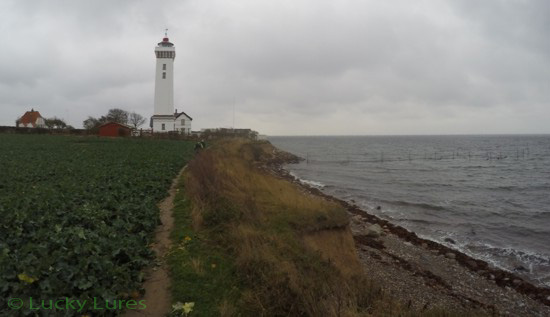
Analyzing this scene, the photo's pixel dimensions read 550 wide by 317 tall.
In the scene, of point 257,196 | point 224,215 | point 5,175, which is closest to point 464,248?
point 257,196

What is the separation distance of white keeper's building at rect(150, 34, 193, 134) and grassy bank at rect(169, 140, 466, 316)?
50601 mm

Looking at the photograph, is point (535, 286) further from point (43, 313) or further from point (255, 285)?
point (43, 313)

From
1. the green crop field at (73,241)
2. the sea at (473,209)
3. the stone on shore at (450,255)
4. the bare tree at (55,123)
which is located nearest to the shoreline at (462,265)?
the stone on shore at (450,255)

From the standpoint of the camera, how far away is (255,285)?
20.4 feet

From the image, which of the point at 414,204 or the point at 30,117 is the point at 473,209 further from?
the point at 30,117

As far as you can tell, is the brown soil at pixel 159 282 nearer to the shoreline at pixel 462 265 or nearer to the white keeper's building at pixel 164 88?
the shoreline at pixel 462 265

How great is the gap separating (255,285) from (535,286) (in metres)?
11.2

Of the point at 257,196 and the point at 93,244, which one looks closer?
the point at 93,244

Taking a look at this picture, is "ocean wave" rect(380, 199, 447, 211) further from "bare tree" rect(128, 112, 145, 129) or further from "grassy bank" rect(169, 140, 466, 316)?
"bare tree" rect(128, 112, 145, 129)

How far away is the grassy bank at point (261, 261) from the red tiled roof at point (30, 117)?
A: 307ft

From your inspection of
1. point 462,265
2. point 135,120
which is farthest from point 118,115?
point 462,265

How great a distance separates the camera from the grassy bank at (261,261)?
5566 millimetres

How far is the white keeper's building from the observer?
59.2 m

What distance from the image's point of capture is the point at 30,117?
84625mm
